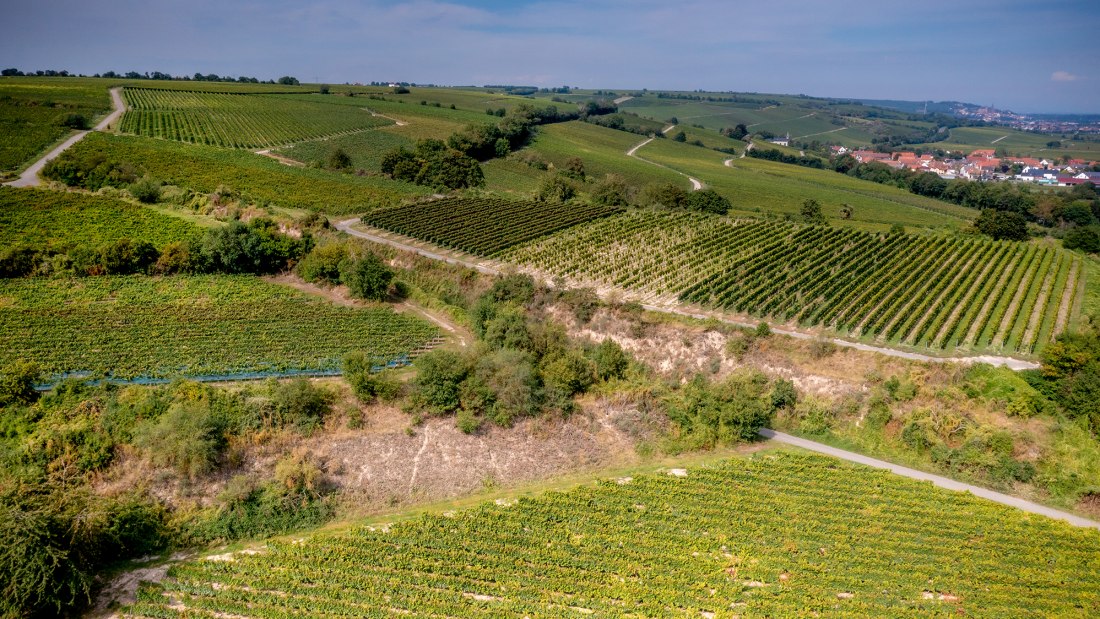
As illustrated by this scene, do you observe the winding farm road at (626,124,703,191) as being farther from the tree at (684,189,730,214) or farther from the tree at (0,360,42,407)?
the tree at (0,360,42,407)

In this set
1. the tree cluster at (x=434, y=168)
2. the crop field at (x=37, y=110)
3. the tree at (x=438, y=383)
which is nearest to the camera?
the tree at (x=438, y=383)

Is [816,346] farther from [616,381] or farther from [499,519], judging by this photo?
[499,519]

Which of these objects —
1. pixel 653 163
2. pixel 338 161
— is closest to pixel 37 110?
pixel 338 161

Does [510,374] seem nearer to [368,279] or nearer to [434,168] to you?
[368,279]

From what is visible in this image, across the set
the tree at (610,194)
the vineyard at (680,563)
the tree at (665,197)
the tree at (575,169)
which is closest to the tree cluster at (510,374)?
the vineyard at (680,563)

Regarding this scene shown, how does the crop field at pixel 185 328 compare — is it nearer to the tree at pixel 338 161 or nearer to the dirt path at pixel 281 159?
the tree at pixel 338 161
